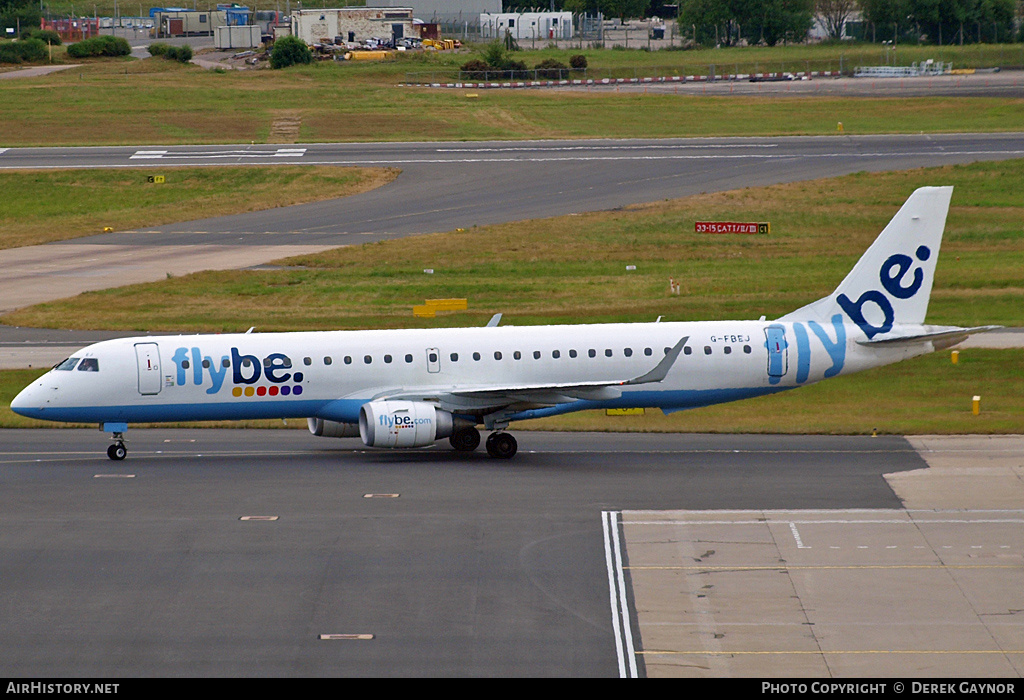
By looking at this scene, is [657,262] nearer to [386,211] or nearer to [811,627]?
[386,211]

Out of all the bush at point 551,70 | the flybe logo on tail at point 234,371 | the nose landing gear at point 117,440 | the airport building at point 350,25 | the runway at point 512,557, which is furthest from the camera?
the airport building at point 350,25

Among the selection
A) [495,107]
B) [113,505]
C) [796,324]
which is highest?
[495,107]

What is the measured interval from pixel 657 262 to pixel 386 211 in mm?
22936

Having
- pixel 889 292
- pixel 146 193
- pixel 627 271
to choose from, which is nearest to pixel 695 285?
pixel 627 271

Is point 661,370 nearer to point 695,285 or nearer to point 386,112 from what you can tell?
point 695,285

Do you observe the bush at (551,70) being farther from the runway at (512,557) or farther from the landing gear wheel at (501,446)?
the landing gear wheel at (501,446)

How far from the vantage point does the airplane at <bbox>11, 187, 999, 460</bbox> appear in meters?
37.6

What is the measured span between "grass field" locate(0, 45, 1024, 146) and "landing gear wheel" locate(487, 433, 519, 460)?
7764 cm

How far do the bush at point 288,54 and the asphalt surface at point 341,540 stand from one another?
113 metres

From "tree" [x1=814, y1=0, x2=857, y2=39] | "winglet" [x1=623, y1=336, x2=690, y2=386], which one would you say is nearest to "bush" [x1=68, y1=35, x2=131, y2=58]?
"tree" [x1=814, y1=0, x2=857, y2=39]

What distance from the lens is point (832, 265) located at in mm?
70125

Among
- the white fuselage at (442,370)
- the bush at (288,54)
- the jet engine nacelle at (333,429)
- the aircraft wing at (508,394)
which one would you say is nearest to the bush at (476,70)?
the bush at (288,54)

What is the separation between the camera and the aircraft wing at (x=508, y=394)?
3766cm
